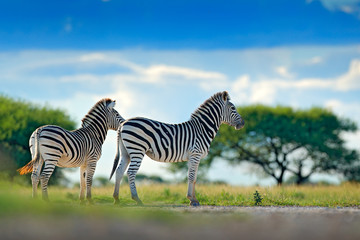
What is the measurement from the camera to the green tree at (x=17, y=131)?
27.1 metres

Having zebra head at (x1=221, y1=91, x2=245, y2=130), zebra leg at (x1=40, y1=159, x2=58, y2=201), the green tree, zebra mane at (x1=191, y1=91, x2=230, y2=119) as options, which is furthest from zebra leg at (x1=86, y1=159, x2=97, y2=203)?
the green tree

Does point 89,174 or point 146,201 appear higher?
point 89,174

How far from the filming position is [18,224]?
543 centimetres

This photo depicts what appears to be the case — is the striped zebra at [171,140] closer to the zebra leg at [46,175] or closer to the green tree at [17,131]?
the zebra leg at [46,175]

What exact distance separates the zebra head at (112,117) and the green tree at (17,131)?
15.7m

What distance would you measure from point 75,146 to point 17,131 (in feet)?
58.6

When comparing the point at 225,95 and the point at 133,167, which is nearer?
the point at 133,167

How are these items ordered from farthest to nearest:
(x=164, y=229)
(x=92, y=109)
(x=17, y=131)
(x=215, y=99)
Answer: (x=17, y=131), (x=215, y=99), (x=92, y=109), (x=164, y=229)

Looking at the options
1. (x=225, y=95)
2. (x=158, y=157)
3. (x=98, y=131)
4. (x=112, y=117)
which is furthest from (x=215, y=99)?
(x=98, y=131)

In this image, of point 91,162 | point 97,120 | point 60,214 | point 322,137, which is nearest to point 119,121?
point 97,120

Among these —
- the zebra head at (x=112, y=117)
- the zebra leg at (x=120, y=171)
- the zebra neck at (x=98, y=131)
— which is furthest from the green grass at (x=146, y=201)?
the zebra head at (x=112, y=117)

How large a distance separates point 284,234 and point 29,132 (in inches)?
990

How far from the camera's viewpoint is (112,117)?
43.2ft

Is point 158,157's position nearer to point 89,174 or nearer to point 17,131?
point 89,174
